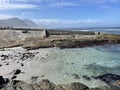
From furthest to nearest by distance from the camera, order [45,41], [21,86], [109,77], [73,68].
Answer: [45,41] < [73,68] < [109,77] < [21,86]

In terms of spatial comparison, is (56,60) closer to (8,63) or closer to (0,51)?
(8,63)

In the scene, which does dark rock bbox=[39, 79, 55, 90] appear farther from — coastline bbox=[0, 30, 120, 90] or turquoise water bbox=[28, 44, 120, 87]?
turquoise water bbox=[28, 44, 120, 87]

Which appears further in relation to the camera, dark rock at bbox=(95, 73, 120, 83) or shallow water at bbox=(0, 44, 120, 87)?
shallow water at bbox=(0, 44, 120, 87)

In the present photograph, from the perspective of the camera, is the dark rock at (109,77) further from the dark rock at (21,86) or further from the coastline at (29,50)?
the dark rock at (21,86)

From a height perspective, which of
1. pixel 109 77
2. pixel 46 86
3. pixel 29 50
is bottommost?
pixel 29 50

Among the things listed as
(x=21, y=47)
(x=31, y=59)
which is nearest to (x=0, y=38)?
(x=21, y=47)

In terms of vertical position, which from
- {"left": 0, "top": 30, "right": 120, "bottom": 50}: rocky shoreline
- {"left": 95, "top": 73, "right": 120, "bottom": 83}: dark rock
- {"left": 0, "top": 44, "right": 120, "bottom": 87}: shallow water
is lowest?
{"left": 0, "top": 44, "right": 120, "bottom": 87}: shallow water

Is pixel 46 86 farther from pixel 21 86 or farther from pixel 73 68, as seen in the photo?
pixel 73 68

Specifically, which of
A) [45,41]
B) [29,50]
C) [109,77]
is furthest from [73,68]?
[45,41]

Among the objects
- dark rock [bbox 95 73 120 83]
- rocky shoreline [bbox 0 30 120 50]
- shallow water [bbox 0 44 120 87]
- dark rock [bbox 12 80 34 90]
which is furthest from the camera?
rocky shoreline [bbox 0 30 120 50]

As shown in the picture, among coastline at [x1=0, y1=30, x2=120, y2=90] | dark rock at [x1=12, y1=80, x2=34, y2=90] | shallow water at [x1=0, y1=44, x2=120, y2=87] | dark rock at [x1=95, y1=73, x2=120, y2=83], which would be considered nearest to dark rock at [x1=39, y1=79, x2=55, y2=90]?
coastline at [x1=0, y1=30, x2=120, y2=90]

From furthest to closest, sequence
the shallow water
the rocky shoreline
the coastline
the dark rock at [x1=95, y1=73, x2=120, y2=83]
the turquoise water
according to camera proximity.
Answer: the rocky shoreline, the coastline, the shallow water, the turquoise water, the dark rock at [x1=95, y1=73, x2=120, y2=83]

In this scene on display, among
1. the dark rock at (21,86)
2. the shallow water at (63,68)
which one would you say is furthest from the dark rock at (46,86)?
the shallow water at (63,68)

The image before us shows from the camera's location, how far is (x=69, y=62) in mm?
35906
